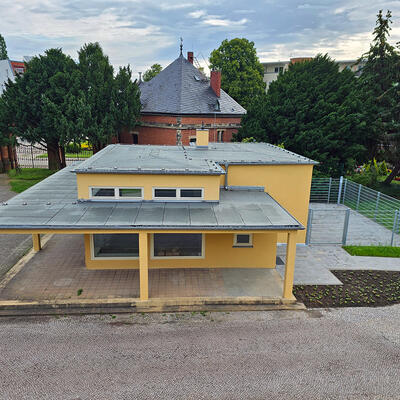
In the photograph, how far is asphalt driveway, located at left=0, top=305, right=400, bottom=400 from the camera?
718 centimetres

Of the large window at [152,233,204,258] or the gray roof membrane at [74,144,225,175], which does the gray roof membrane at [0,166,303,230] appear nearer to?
the gray roof membrane at [74,144,225,175]

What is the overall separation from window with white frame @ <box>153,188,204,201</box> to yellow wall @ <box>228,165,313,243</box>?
2271mm

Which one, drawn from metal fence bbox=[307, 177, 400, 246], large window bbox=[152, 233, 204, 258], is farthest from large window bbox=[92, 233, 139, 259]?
metal fence bbox=[307, 177, 400, 246]

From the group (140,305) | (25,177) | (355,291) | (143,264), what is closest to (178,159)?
(143,264)

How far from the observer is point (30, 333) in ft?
29.1

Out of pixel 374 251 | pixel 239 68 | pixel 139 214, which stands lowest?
pixel 374 251

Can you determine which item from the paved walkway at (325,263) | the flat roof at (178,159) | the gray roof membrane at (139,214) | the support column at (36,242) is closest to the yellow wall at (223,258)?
the paved walkway at (325,263)

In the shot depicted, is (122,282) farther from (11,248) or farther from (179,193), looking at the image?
(11,248)

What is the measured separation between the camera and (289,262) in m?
10.3

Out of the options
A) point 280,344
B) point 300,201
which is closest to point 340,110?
point 300,201

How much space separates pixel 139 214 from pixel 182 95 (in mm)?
23112

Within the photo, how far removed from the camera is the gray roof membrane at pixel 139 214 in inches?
376

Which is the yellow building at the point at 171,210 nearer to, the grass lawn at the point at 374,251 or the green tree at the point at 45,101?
the grass lawn at the point at 374,251

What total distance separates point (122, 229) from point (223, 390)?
4655 millimetres
